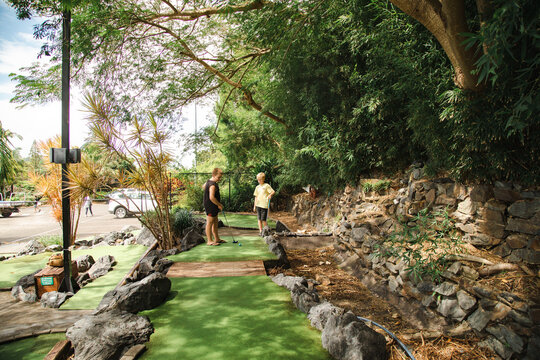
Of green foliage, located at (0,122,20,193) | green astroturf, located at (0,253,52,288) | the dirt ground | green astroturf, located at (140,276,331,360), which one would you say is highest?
green foliage, located at (0,122,20,193)

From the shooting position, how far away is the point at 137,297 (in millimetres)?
3439

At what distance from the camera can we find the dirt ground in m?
2.77

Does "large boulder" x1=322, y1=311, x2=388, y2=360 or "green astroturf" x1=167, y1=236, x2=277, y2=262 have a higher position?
"green astroturf" x1=167, y1=236, x2=277, y2=262

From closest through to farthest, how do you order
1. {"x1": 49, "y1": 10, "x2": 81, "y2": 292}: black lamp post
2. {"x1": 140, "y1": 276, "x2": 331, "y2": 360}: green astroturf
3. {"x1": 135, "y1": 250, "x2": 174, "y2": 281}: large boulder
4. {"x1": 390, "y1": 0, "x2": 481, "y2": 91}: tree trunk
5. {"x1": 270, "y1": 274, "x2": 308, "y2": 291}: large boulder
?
{"x1": 140, "y1": 276, "x2": 331, "y2": 360}: green astroturf
{"x1": 390, "y1": 0, "x2": 481, "y2": 91}: tree trunk
{"x1": 270, "y1": 274, "x2": 308, "y2": 291}: large boulder
{"x1": 49, "y1": 10, "x2": 81, "y2": 292}: black lamp post
{"x1": 135, "y1": 250, "x2": 174, "y2": 281}: large boulder

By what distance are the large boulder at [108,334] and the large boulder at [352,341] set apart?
1766 mm

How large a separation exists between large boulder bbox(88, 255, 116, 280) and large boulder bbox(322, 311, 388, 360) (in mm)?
5058

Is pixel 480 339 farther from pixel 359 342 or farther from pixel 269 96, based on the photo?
pixel 269 96

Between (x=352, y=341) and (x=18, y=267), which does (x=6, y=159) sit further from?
(x=352, y=341)

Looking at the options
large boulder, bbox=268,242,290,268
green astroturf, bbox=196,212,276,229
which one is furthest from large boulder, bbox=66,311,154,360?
green astroturf, bbox=196,212,276,229

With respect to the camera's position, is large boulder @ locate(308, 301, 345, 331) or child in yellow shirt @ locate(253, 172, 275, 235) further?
child in yellow shirt @ locate(253, 172, 275, 235)

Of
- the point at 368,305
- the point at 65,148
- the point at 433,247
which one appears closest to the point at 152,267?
the point at 65,148

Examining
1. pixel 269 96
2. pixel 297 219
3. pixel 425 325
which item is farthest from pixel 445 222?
pixel 297 219

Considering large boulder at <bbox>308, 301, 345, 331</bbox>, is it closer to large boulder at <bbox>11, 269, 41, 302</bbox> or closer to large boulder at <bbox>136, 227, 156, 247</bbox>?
large boulder at <bbox>11, 269, 41, 302</bbox>

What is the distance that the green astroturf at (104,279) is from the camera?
441 cm
